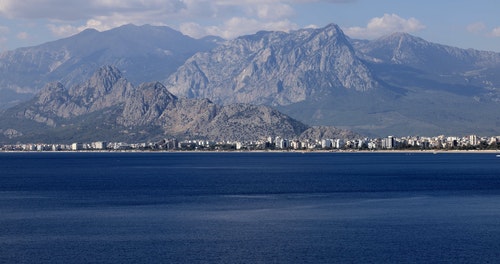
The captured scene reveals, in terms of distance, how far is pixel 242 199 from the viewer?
128750 millimetres

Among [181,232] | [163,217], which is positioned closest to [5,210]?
[163,217]

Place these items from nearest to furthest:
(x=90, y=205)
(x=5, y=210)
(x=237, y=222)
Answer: (x=237, y=222) < (x=5, y=210) < (x=90, y=205)

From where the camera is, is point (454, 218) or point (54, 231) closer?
point (54, 231)

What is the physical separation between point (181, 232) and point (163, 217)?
556 inches

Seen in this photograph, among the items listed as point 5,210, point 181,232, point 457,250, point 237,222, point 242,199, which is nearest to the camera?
point 457,250

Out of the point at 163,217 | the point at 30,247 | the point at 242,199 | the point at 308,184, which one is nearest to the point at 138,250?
the point at 30,247

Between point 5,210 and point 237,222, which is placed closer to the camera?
point 237,222

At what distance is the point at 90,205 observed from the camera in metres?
120

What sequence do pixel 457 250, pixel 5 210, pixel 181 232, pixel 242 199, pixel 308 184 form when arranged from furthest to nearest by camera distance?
1. pixel 308 184
2. pixel 242 199
3. pixel 5 210
4. pixel 181 232
5. pixel 457 250

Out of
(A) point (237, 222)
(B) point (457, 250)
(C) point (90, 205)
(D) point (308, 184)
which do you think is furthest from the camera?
(D) point (308, 184)

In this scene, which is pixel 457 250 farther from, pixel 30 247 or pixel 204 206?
pixel 204 206

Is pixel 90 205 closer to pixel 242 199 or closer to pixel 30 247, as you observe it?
pixel 242 199

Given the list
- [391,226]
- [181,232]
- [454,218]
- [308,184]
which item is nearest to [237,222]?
[181,232]

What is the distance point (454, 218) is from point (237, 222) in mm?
25162
